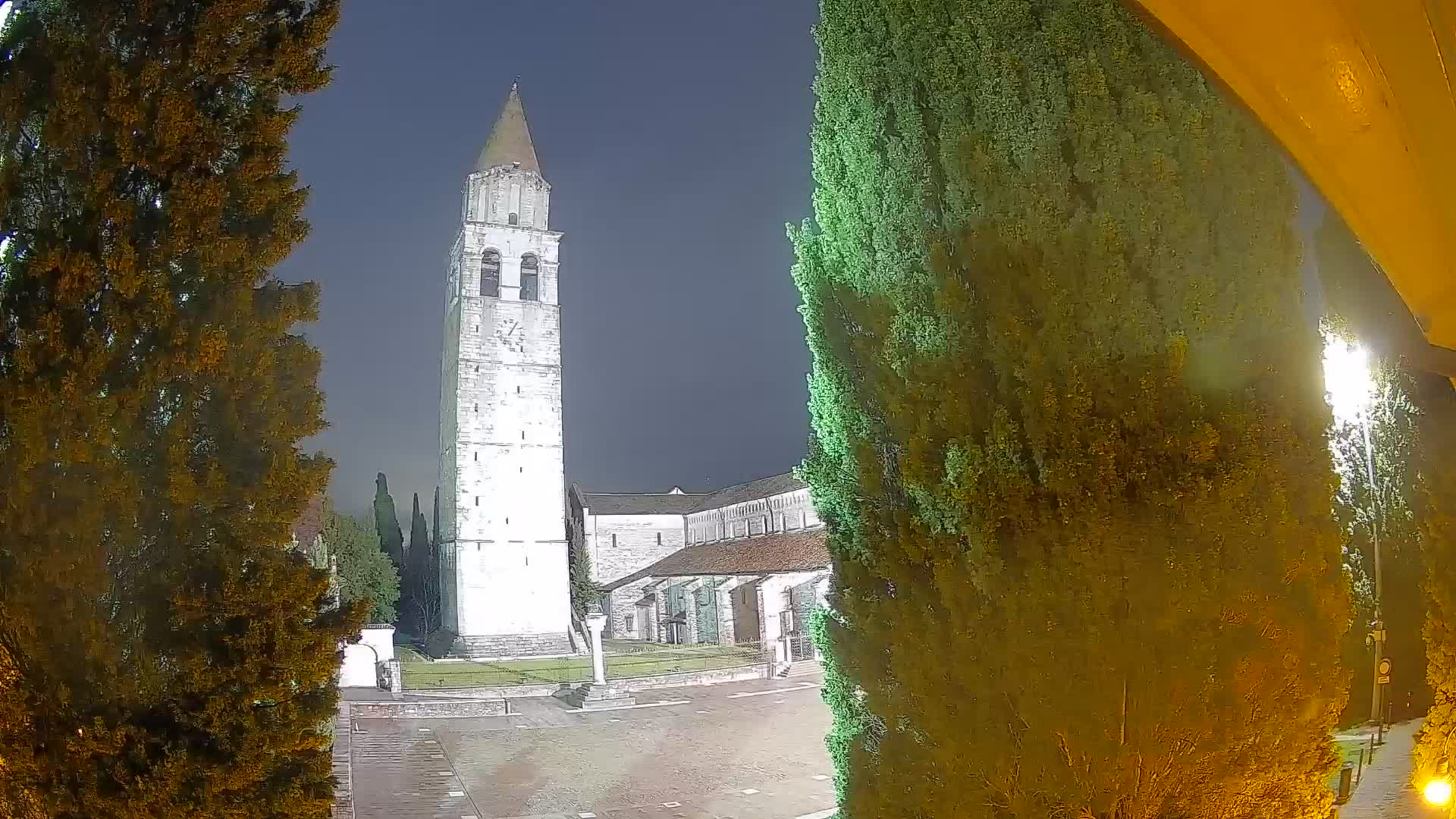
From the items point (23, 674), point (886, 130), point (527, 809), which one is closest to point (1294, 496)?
point (886, 130)

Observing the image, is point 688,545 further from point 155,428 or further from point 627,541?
point 155,428

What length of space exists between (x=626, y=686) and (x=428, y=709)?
527cm

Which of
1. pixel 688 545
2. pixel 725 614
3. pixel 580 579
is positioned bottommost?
pixel 725 614

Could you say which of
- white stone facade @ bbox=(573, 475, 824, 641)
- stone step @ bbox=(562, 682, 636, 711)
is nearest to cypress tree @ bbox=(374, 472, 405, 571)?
white stone facade @ bbox=(573, 475, 824, 641)

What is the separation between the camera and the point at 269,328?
404cm

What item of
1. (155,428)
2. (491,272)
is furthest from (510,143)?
(155,428)

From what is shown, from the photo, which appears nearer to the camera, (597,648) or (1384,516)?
(1384,516)

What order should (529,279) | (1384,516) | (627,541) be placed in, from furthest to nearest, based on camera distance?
(627,541)
(529,279)
(1384,516)

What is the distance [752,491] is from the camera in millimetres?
49719

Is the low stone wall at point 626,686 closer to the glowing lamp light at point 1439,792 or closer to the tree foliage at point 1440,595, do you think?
the tree foliage at point 1440,595

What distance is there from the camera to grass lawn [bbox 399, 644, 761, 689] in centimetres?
2671

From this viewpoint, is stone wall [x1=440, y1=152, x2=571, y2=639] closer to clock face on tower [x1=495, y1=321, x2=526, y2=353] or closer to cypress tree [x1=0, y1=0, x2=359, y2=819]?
clock face on tower [x1=495, y1=321, x2=526, y2=353]

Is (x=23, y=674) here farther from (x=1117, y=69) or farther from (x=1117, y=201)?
(x=1117, y=69)

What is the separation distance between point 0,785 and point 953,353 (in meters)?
4.68
